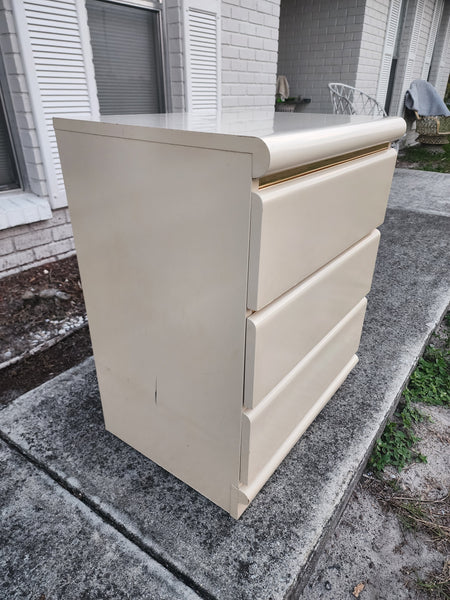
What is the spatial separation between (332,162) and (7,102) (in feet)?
7.93

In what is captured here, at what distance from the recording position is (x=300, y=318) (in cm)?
113

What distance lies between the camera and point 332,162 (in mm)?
1036

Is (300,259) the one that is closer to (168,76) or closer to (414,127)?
(168,76)

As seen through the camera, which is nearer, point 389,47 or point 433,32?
point 389,47

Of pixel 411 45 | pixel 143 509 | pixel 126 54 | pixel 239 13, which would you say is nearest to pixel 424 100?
pixel 411 45

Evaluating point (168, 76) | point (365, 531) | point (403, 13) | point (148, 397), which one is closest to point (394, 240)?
point (168, 76)

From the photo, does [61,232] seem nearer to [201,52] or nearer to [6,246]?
[6,246]

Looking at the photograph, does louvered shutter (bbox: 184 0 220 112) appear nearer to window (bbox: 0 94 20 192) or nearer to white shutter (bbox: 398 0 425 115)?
window (bbox: 0 94 20 192)

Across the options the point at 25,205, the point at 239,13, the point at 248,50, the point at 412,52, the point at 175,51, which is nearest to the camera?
the point at 25,205

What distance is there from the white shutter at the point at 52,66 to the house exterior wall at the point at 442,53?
10.2 metres

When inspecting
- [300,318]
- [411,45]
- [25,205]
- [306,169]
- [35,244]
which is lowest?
[35,244]

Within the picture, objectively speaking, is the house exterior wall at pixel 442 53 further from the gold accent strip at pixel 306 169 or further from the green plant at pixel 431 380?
the gold accent strip at pixel 306 169

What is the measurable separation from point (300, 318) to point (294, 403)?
0.32m

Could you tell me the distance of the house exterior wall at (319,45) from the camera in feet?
20.5
